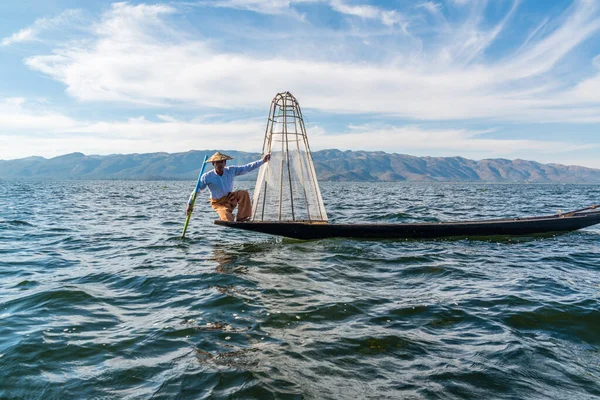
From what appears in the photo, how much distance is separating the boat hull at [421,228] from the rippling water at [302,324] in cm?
103

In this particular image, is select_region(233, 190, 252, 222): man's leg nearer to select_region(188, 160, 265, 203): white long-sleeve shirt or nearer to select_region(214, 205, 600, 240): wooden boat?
select_region(188, 160, 265, 203): white long-sleeve shirt

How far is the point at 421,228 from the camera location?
43.1 feet

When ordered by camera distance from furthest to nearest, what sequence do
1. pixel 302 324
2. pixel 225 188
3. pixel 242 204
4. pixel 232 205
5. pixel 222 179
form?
pixel 242 204 < pixel 232 205 < pixel 225 188 < pixel 222 179 < pixel 302 324

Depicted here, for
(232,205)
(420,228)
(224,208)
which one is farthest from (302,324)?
(420,228)

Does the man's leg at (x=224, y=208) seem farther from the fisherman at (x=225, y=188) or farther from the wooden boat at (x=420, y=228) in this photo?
the wooden boat at (x=420, y=228)

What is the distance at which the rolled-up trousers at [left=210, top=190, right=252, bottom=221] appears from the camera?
496 inches

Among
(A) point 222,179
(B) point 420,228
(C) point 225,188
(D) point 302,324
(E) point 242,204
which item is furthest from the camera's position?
(B) point 420,228

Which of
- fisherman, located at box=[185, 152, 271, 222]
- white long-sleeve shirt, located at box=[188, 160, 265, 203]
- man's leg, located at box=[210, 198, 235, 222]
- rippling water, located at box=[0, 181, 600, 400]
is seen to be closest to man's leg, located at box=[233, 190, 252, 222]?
fisherman, located at box=[185, 152, 271, 222]

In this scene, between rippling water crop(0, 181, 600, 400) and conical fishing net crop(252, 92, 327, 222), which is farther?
conical fishing net crop(252, 92, 327, 222)

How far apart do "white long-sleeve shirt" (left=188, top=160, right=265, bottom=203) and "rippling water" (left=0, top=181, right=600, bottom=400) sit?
204cm

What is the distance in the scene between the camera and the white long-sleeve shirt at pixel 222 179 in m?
12.2

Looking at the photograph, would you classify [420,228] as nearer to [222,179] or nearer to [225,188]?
[225,188]

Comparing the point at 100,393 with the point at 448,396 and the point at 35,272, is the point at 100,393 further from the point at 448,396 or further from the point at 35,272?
the point at 35,272

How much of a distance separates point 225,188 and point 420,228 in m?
6.52
